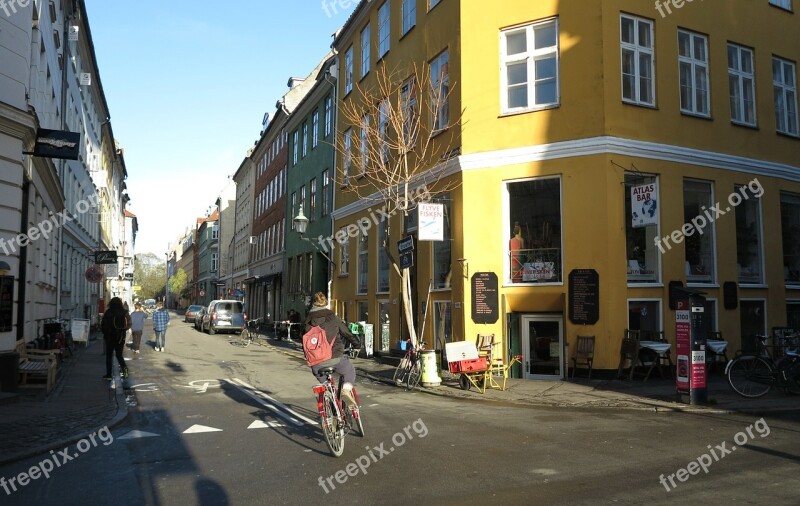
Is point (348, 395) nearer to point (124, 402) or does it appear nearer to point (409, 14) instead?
point (124, 402)

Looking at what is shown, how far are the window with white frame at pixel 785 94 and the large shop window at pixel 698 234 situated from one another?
3.79 metres

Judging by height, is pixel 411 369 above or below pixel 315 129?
below

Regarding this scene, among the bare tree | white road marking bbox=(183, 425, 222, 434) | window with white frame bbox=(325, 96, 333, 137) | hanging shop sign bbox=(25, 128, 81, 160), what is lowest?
white road marking bbox=(183, 425, 222, 434)

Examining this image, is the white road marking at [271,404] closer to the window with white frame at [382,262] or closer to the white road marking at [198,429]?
the white road marking at [198,429]

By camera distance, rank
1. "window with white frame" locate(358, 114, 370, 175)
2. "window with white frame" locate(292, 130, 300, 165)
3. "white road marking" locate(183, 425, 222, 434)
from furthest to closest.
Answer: "window with white frame" locate(292, 130, 300, 165) < "window with white frame" locate(358, 114, 370, 175) < "white road marking" locate(183, 425, 222, 434)

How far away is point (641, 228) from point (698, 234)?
6.36 ft

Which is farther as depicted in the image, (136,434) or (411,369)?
(411,369)

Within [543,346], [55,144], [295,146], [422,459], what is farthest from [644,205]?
[295,146]

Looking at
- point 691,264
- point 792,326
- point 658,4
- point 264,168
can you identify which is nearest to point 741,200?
point 691,264

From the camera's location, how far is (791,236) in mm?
17359

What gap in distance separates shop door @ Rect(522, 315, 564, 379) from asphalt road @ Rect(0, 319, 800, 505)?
3.93m

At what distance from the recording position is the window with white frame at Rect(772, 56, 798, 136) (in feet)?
57.4

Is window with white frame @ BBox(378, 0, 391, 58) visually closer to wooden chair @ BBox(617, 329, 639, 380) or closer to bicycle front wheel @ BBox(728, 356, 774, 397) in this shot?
wooden chair @ BBox(617, 329, 639, 380)

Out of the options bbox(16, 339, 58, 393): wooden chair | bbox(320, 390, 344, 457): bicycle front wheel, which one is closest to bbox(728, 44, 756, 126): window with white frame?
bbox(320, 390, 344, 457): bicycle front wheel
